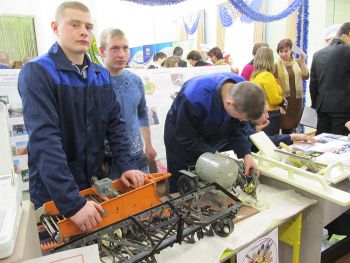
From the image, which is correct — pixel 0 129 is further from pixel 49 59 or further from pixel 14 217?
pixel 49 59

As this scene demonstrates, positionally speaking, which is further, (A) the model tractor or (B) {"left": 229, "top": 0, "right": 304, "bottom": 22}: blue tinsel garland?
(B) {"left": 229, "top": 0, "right": 304, "bottom": 22}: blue tinsel garland

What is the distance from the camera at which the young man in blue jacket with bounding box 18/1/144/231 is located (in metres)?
0.94

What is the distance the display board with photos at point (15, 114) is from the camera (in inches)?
85.2

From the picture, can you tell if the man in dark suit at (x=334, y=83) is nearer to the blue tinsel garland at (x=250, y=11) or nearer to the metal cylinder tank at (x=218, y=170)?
the blue tinsel garland at (x=250, y=11)

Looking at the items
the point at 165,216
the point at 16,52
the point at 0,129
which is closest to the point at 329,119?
the point at 165,216

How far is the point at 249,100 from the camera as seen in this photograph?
4.09ft

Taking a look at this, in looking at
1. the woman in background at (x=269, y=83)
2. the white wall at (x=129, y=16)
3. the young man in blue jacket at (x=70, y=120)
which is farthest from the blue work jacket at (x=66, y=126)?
the woman in background at (x=269, y=83)

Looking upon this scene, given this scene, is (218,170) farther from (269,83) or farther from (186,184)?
(269,83)

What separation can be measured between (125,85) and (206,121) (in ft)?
1.68

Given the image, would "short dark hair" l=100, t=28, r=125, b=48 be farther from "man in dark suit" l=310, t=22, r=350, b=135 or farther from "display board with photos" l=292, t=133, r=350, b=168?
"man in dark suit" l=310, t=22, r=350, b=135

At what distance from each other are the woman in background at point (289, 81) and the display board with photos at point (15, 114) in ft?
8.05

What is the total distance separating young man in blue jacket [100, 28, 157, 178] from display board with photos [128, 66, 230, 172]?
100cm

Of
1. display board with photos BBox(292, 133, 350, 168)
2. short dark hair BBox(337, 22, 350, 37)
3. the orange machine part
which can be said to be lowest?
display board with photos BBox(292, 133, 350, 168)

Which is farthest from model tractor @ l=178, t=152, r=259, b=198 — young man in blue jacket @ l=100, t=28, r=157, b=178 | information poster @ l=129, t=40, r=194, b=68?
information poster @ l=129, t=40, r=194, b=68
